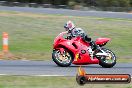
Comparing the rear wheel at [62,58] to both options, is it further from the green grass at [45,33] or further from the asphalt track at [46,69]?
the green grass at [45,33]

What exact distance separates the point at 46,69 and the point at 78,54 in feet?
4.27

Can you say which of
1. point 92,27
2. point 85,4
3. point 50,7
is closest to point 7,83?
point 92,27

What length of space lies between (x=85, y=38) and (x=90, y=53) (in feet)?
1.73

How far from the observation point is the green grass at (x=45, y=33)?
866 inches

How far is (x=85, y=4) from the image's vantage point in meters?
57.2

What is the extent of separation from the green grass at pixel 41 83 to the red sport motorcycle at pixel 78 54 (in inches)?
115

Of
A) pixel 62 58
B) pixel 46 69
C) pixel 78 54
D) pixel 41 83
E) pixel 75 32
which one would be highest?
pixel 75 32

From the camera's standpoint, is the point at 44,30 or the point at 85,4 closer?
the point at 44,30

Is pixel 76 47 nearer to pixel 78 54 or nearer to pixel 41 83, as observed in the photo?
pixel 78 54

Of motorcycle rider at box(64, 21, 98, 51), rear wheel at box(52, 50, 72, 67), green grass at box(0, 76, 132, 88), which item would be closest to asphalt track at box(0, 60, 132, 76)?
rear wheel at box(52, 50, 72, 67)

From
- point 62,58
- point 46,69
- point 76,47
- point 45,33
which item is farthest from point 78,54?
point 45,33

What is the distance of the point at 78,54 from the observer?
16.6m

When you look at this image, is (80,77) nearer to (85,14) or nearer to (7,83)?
(7,83)

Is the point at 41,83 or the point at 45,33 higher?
the point at 41,83
